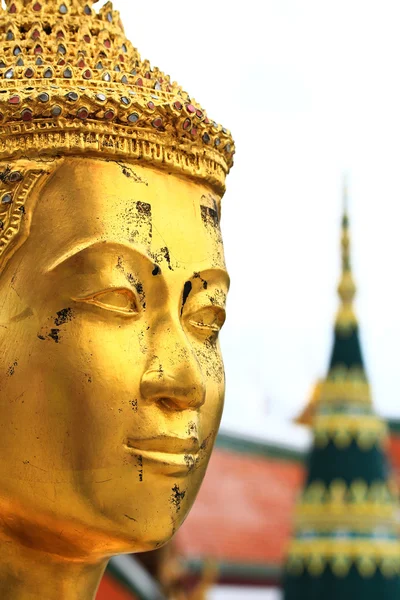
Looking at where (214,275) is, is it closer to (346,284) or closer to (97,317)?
(97,317)

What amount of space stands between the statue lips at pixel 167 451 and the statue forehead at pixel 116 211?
0.32 m

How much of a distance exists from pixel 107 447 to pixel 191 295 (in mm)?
322

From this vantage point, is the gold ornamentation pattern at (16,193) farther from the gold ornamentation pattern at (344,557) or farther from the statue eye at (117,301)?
the gold ornamentation pattern at (344,557)

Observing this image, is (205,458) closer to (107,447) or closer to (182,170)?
(107,447)

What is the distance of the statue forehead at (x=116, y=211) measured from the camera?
2.22m

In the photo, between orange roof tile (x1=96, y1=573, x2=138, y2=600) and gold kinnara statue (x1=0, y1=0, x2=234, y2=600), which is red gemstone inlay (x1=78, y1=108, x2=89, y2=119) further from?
orange roof tile (x1=96, y1=573, x2=138, y2=600)

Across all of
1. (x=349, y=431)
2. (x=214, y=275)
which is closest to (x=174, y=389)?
(x=214, y=275)

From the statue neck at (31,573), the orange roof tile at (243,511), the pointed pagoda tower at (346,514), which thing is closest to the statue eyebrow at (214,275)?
the statue neck at (31,573)

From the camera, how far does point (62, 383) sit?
2.15 meters

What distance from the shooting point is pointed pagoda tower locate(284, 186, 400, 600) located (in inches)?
313

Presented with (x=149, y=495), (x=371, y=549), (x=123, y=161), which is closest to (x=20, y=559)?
(x=149, y=495)

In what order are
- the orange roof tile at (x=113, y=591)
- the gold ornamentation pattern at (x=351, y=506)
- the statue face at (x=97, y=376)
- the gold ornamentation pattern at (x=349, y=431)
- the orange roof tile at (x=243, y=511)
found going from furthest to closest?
the orange roof tile at (x=243, y=511)
the gold ornamentation pattern at (x=349, y=431)
the gold ornamentation pattern at (x=351, y=506)
the orange roof tile at (x=113, y=591)
the statue face at (x=97, y=376)

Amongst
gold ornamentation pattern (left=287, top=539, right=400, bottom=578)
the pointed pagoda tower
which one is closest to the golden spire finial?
the pointed pagoda tower

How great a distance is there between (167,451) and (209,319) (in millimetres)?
282
